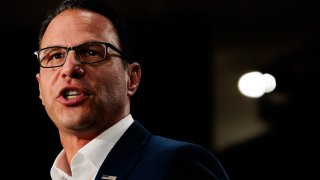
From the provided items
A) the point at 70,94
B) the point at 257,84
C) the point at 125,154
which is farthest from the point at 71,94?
the point at 257,84

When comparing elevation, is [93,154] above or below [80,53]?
below

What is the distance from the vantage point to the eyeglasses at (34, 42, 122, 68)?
1518mm

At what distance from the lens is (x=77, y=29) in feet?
5.10

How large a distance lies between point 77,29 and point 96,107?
0.77 feet

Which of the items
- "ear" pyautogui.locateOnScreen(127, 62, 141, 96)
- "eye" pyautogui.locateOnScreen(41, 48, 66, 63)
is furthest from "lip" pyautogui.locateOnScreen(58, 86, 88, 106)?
"ear" pyautogui.locateOnScreen(127, 62, 141, 96)

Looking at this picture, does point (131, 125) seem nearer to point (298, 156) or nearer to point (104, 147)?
point (104, 147)

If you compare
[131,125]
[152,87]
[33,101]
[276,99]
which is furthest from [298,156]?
[131,125]

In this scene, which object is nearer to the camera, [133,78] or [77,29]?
[77,29]

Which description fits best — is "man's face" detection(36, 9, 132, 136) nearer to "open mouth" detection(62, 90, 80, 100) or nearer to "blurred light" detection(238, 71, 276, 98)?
"open mouth" detection(62, 90, 80, 100)

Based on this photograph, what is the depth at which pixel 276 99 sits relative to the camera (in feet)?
11.2

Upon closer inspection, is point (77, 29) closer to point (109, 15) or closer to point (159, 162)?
point (109, 15)

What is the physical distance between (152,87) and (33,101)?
0.72 metres

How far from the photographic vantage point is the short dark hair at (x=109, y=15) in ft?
5.41

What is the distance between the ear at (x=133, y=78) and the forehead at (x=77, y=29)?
12cm
